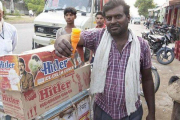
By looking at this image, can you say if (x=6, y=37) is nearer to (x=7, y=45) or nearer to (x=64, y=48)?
(x=7, y=45)

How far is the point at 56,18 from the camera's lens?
18.1 ft

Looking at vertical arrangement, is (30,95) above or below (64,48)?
below

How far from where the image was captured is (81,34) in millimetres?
1361

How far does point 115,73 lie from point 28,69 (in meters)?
0.65

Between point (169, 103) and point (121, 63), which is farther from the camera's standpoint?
point (169, 103)

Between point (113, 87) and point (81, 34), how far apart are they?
1.56 feet

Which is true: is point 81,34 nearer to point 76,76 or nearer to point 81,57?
point 81,57

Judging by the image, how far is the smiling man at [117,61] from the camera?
4.40 feet

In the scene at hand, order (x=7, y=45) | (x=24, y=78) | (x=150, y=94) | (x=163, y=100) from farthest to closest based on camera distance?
(x=163, y=100) → (x=7, y=45) → (x=150, y=94) → (x=24, y=78)

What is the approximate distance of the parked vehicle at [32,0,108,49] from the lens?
5441 mm

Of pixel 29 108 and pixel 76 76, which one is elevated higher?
pixel 76 76

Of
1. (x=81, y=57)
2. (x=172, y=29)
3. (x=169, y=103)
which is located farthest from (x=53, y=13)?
(x=172, y=29)

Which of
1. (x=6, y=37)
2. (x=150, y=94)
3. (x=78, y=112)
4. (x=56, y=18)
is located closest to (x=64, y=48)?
(x=78, y=112)

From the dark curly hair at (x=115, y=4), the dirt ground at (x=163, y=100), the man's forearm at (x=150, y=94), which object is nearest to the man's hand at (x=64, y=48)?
the dark curly hair at (x=115, y=4)
